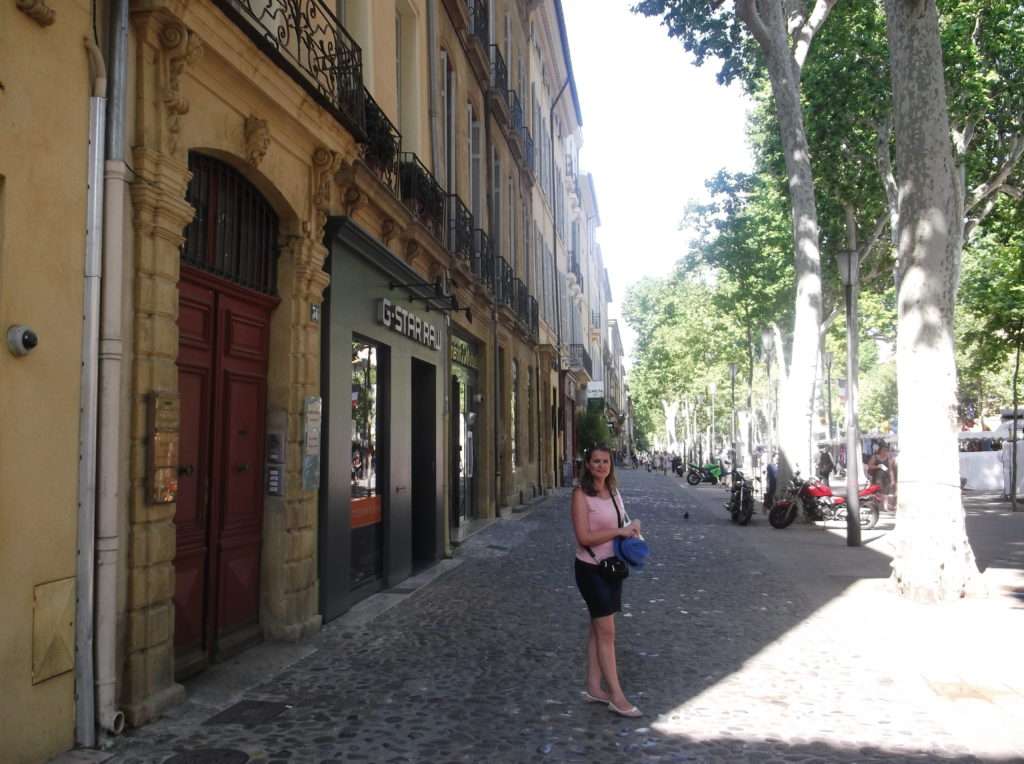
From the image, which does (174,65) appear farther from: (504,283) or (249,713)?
(504,283)

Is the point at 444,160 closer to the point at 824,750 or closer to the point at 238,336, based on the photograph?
the point at 238,336

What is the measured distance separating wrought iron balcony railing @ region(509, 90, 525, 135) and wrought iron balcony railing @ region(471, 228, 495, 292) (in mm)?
4680

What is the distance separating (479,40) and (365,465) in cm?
1011

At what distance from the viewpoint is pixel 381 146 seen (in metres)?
10.5

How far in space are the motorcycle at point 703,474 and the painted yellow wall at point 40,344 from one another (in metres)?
36.2

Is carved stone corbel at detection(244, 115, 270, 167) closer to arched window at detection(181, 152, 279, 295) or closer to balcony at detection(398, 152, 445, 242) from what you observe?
arched window at detection(181, 152, 279, 295)

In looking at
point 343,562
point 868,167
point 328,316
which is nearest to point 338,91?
point 328,316

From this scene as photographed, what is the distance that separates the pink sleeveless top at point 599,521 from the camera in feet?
→ 17.9

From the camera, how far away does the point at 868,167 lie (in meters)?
24.1

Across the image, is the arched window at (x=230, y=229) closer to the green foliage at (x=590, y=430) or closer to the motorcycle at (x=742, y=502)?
the motorcycle at (x=742, y=502)

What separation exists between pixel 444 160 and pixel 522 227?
9305mm

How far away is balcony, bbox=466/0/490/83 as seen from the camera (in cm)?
1639

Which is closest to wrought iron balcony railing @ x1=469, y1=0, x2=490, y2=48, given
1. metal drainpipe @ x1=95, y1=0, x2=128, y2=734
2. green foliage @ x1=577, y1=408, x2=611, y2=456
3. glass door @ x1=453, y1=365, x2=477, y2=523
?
glass door @ x1=453, y1=365, x2=477, y2=523

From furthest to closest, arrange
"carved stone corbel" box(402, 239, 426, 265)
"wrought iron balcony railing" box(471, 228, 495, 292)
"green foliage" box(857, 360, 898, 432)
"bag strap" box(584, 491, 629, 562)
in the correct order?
"green foliage" box(857, 360, 898, 432) < "wrought iron balcony railing" box(471, 228, 495, 292) < "carved stone corbel" box(402, 239, 426, 265) < "bag strap" box(584, 491, 629, 562)
